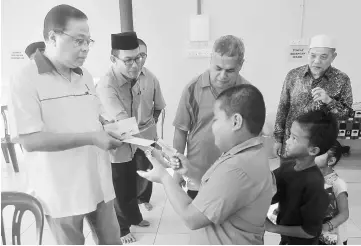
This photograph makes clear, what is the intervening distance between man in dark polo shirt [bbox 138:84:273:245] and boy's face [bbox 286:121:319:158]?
31 cm

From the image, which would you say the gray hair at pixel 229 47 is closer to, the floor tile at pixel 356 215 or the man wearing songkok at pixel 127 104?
the man wearing songkok at pixel 127 104

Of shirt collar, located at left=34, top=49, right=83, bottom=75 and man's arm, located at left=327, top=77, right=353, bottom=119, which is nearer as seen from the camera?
shirt collar, located at left=34, top=49, right=83, bottom=75

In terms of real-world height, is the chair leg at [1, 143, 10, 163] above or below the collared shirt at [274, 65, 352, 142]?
below

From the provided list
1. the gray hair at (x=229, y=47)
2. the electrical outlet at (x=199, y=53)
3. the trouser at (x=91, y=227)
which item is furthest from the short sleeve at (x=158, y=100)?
the trouser at (x=91, y=227)

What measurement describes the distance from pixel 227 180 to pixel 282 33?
1113 millimetres

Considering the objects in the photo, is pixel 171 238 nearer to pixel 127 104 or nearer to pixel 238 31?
pixel 127 104

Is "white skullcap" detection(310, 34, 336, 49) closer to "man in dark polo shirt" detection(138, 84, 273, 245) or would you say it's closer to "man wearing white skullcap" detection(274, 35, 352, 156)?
"man wearing white skullcap" detection(274, 35, 352, 156)

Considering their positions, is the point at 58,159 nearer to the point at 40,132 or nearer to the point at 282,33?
the point at 40,132

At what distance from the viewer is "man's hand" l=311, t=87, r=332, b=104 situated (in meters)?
1.25

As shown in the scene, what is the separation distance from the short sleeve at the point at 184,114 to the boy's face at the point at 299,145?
1.47 ft

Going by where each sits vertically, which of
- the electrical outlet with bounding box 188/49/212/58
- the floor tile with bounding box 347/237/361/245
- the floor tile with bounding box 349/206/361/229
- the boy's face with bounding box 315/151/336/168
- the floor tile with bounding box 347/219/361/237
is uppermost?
the electrical outlet with bounding box 188/49/212/58

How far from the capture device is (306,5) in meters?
1.42

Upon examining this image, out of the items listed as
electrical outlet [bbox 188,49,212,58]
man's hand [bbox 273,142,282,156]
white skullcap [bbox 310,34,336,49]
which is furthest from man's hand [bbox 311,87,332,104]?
electrical outlet [bbox 188,49,212,58]

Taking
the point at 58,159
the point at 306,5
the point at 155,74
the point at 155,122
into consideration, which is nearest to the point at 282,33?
the point at 306,5
